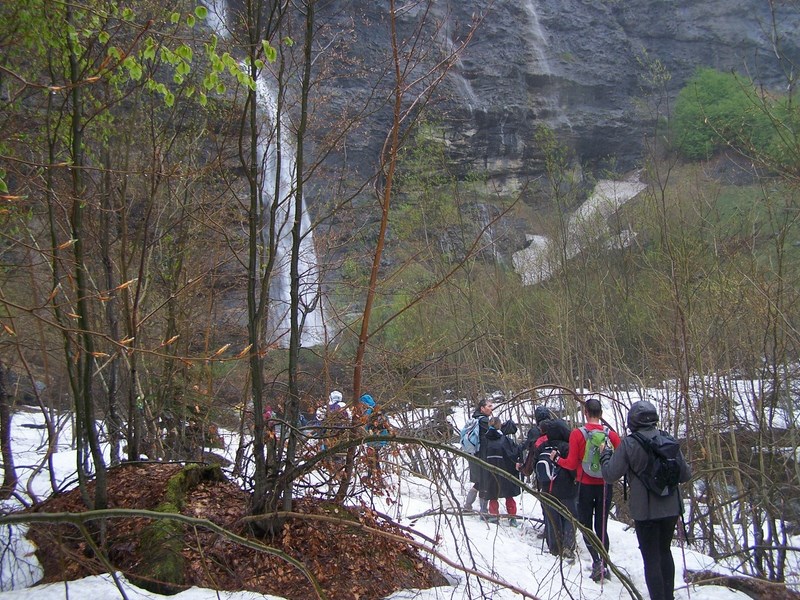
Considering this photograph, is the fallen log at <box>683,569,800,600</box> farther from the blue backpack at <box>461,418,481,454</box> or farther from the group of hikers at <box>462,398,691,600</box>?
the blue backpack at <box>461,418,481,454</box>

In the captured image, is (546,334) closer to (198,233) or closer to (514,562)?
(198,233)

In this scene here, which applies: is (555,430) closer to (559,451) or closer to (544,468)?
(559,451)

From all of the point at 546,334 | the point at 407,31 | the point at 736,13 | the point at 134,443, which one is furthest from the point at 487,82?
the point at 134,443

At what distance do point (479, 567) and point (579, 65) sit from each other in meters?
35.8

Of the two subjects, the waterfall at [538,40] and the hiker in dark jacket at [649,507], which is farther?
the waterfall at [538,40]

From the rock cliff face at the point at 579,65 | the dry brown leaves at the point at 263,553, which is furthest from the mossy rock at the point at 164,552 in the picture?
the rock cliff face at the point at 579,65

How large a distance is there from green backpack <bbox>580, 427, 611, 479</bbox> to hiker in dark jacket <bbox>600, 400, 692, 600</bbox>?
74cm

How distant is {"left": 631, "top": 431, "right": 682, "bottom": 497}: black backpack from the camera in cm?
432

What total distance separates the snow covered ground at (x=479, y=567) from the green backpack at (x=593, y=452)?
2.26 feet

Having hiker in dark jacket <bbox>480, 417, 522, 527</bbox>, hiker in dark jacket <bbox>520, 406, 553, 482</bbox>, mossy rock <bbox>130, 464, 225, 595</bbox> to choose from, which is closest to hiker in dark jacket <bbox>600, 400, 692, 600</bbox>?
hiker in dark jacket <bbox>520, 406, 553, 482</bbox>

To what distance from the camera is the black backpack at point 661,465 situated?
14.2ft

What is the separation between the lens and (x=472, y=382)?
51.9 feet

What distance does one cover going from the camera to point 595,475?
525 centimetres

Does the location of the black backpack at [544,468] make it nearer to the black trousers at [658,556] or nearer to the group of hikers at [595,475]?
the group of hikers at [595,475]
